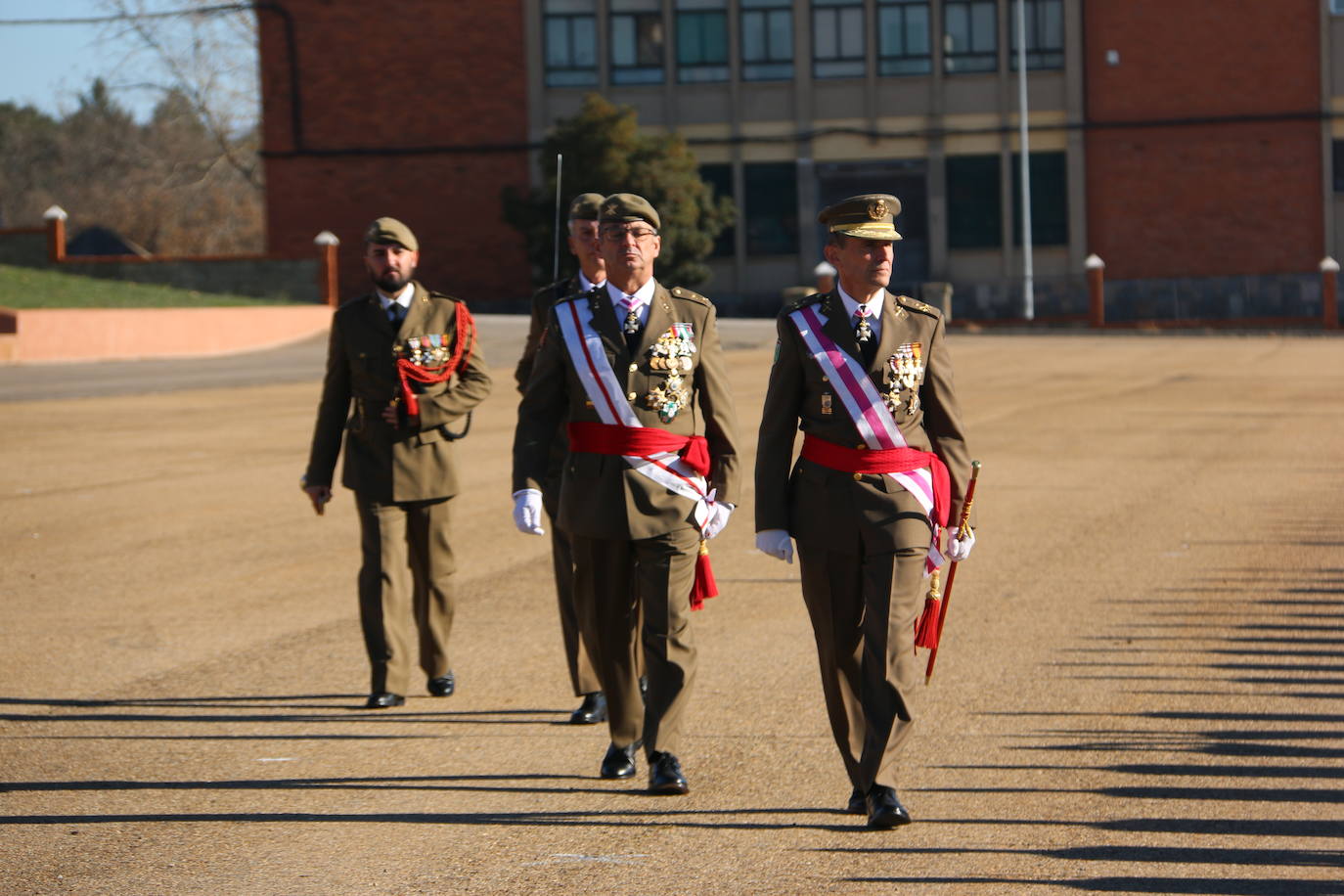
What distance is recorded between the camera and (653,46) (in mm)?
47438

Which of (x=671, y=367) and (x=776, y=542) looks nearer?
(x=776, y=542)

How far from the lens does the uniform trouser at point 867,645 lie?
5547 mm

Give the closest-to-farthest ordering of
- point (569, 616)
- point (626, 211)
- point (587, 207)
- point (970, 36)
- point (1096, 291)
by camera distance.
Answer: point (626, 211) → point (587, 207) → point (569, 616) → point (1096, 291) → point (970, 36)

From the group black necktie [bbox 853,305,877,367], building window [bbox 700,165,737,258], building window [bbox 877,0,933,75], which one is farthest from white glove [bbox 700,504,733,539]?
building window [bbox 877,0,933,75]

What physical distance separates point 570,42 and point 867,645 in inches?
1706

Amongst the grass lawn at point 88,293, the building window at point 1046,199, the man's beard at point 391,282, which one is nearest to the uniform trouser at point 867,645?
the man's beard at point 391,282

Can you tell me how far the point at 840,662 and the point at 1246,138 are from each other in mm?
44119

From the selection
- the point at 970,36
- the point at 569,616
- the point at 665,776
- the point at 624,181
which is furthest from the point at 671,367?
the point at 970,36

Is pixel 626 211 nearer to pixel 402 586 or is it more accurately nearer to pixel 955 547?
pixel 955 547

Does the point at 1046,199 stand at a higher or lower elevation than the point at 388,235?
higher

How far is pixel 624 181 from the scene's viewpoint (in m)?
42.7

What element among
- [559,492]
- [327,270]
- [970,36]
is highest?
[970,36]

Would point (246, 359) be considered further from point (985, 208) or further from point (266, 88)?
point (985, 208)

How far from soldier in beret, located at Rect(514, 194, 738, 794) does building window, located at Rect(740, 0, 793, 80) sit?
42.2 metres
